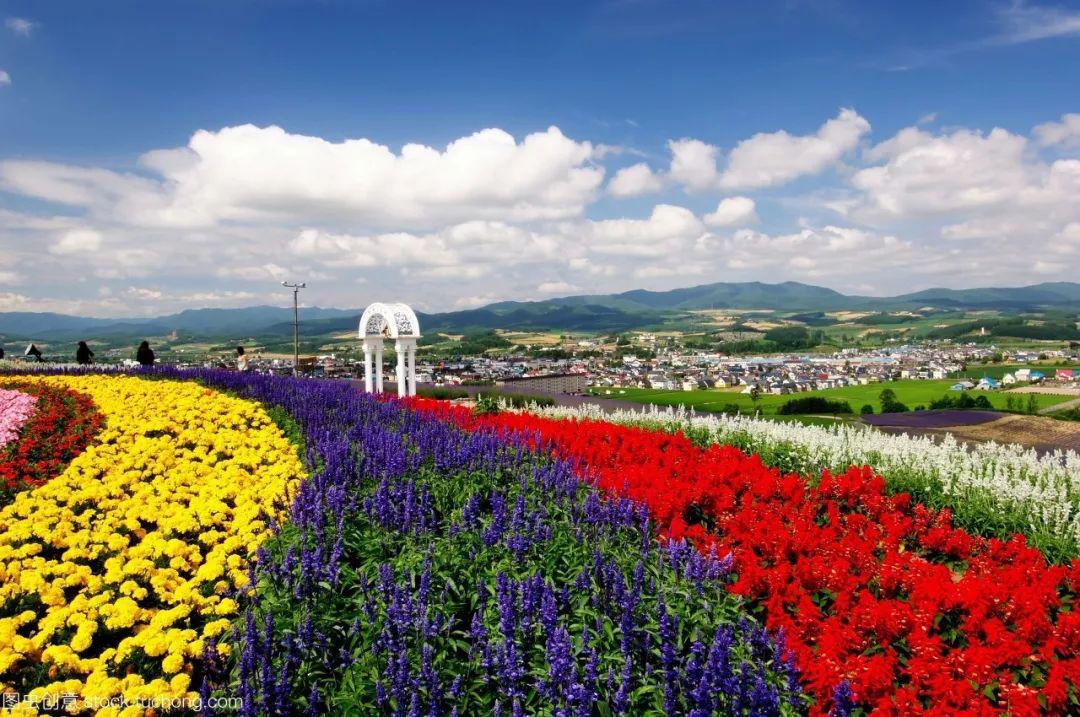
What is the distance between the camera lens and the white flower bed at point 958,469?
24.9 feet

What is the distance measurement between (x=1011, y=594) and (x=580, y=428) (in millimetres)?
7722

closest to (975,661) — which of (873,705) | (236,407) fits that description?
(873,705)

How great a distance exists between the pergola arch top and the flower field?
38.0 feet

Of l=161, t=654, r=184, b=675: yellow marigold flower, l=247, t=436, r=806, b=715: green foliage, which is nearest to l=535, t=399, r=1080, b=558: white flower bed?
l=247, t=436, r=806, b=715: green foliage

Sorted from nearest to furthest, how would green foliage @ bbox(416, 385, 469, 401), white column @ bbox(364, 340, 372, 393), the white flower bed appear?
the white flower bed → white column @ bbox(364, 340, 372, 393) → green foliage @ bbox(416, 385, 469, 401)

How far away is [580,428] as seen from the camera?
12078mm

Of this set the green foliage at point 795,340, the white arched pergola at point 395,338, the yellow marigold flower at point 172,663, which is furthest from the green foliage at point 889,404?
the green foliage at point 795,340

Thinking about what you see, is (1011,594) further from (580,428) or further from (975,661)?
(580,428)

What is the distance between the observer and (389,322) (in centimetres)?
2052

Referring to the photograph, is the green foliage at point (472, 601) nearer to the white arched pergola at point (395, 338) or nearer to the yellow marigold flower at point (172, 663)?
the yellow marigold flower at point (172, 663)

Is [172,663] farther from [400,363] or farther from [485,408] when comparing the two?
[400,363]

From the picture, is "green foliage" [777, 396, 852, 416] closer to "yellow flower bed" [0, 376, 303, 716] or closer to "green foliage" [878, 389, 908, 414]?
"green foliage" [878, 389, 908, 414]

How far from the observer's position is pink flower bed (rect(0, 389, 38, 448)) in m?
11.2

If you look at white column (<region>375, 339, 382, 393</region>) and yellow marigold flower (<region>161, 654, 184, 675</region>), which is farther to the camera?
white column (<region>375, 339, 382, 393</region>)
